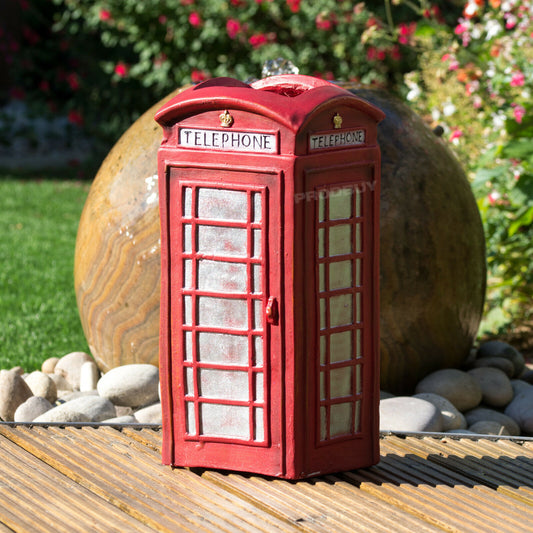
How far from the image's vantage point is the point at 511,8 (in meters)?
7.43

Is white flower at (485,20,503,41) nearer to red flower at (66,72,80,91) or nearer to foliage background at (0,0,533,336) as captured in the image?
foliage background at (0,0,533,336)

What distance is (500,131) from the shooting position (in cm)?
691

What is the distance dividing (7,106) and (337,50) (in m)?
7.61

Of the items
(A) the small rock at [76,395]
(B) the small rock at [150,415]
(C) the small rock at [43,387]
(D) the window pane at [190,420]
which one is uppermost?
(D) the window pane at [190,420]

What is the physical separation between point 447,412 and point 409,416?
0.35 metres

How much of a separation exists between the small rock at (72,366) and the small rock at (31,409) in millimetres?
746

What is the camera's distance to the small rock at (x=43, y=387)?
518cm

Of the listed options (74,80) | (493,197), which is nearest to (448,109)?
(493,197)

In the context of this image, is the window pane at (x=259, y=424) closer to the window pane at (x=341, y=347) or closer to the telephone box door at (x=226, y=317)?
the telephone box door at (x=226, y=317)

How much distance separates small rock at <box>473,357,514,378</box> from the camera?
5578 millimetres

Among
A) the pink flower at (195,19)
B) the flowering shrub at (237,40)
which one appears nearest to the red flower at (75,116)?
the flowering shrub at (237,40)

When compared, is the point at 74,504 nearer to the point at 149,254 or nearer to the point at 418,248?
the point at 149,254

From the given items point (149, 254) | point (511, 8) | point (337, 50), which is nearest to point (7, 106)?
point (337, 50)

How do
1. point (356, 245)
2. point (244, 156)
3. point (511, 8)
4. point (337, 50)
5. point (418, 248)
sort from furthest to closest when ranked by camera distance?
point (337, 50), point (511, 8), point (418, 248), point (356, 245), point (244, 156)
